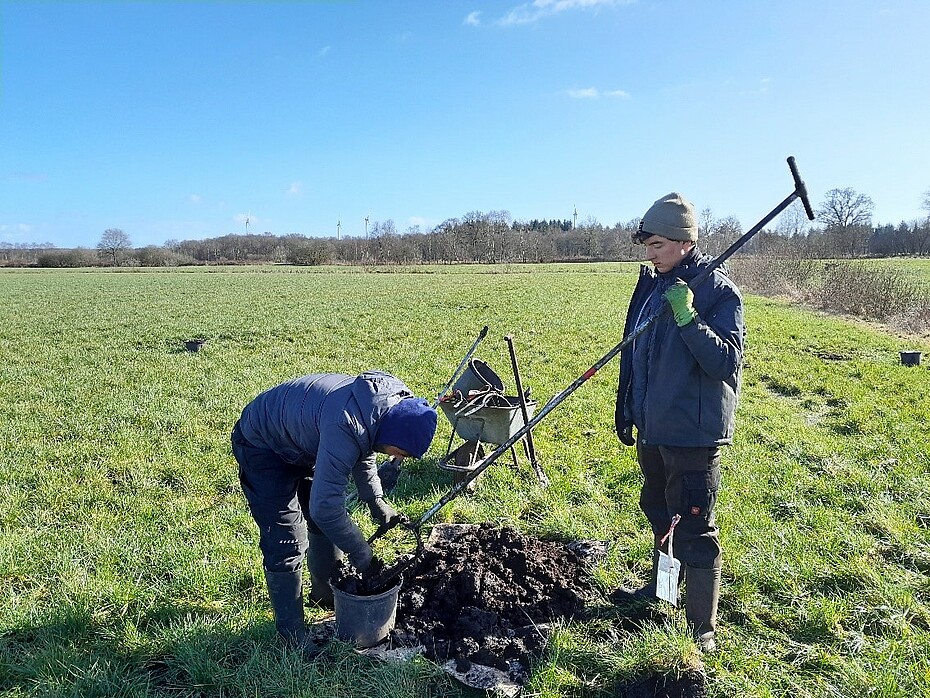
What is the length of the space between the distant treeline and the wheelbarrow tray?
4111 cm

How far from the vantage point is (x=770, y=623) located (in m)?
3.91

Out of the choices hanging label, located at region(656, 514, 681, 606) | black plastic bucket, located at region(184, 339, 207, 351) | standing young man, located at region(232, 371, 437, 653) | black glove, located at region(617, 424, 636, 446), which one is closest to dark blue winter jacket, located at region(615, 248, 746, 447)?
black glove, located at region(617, 424, 636, 446)

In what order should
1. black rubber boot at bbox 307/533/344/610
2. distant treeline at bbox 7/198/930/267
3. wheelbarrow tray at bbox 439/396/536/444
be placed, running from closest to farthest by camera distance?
black rubber boot at bbox 307/533/344/610, wheelbarrow tray at bbox 439/396/536/444, distant treeline at bbox 7/198/930/267

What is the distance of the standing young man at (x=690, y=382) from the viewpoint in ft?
10.6

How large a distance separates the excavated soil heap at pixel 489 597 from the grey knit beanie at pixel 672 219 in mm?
2326

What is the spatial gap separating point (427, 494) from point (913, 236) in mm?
87231

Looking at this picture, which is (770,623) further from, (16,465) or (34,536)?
(16,465)

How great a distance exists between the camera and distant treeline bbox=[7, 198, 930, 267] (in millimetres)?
72812

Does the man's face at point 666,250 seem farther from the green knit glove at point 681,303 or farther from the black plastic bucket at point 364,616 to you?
the black plastic bucket at point 364,616

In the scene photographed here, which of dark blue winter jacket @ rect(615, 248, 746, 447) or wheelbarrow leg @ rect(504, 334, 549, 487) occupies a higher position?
dark blue winter jacket @ rect(615, 248, 746, 447)

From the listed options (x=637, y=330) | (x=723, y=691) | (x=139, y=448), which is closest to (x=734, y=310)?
(x=637, y=330)

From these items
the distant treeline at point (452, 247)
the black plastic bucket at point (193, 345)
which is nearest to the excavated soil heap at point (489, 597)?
the black plastic bucket at point (193, 345)

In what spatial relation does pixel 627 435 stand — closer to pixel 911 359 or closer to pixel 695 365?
pixel 695 365

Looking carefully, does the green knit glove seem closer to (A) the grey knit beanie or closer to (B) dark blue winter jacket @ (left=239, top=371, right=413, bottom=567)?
(A) the grey knit beanie
